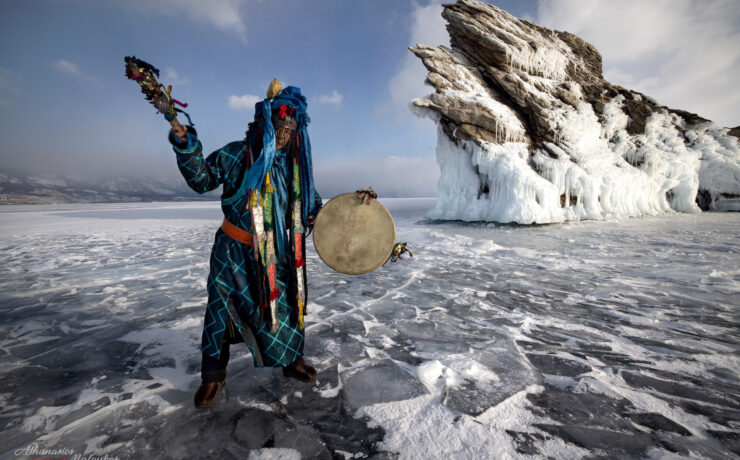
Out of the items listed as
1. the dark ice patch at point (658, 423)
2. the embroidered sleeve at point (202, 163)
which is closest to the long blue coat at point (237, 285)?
the embroidered sleeve at point (202, 163)

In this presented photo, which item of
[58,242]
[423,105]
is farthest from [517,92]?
[58,242]

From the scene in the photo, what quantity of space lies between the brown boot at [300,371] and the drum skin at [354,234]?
725 mm

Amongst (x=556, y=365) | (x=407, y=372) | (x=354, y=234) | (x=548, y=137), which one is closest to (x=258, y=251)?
(x=354, y=234)

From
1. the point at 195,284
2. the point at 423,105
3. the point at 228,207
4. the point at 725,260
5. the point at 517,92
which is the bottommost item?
the point at 195,284

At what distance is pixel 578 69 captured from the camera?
15445 millimetres

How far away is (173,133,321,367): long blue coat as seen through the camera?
1759mm

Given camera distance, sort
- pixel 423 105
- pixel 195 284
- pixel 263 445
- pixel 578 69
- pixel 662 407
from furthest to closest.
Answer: pixel 578 69, pixel 423 105, pixel 195 284, pixel 662 407, pixel 263 445

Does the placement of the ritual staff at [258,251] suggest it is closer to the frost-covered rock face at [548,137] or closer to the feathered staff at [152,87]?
the feathered staff at [152,87]

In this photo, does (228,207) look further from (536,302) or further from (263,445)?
(536,302)

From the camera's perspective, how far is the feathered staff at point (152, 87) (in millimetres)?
1413

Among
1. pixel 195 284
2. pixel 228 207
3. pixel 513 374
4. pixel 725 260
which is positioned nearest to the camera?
pixel 228 207

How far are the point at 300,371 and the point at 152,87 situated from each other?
1.89 m

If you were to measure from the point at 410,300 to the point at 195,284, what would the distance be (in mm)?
3197

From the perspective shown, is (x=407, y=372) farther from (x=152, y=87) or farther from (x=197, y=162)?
(x=152, y=87)
